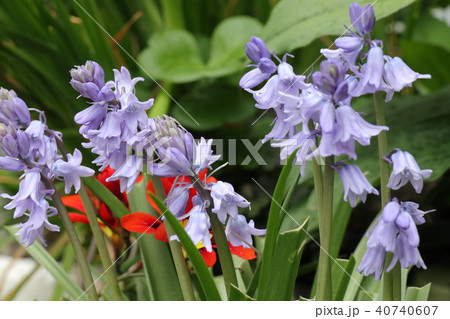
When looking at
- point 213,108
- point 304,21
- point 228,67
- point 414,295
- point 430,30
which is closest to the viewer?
point 414,295

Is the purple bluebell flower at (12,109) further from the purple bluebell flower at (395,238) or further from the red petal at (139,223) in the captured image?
the purple bluebell flower at (395,238)

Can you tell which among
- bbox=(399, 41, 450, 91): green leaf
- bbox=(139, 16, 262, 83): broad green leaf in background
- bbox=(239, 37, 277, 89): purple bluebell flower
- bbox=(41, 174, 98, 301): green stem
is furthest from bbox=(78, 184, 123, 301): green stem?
bbox=(399, 41, 450, 91): green leaf

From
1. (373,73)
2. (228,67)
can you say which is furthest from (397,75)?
(228,67)

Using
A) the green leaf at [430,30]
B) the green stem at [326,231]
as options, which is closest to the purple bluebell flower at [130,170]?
the green stem at [326,231]

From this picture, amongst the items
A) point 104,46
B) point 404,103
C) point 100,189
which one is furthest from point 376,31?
point 100,189

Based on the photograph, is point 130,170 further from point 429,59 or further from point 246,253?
point 429,59

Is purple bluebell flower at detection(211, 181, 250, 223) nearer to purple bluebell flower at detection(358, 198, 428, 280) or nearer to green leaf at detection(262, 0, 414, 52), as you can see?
purple bluebell flower at detection(358, 198, 428, 280)

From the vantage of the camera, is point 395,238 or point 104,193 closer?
point 395,238
